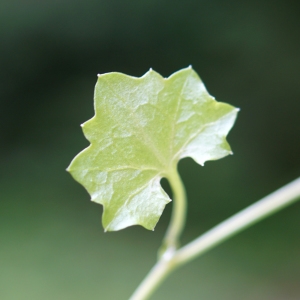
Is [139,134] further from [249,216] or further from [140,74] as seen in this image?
[140,74]

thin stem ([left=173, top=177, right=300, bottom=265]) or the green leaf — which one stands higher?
the green leaf

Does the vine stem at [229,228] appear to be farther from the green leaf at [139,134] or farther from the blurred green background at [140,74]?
the blurred green background at [140,74]

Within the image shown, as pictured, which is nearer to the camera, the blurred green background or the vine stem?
the vine stem

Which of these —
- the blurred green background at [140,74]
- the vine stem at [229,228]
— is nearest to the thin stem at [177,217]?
the vine stem at [229,228]

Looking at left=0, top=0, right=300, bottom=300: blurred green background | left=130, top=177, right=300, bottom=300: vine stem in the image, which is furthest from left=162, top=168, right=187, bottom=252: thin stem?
left=0, top=0, right=300, bottom=300: blurred green background

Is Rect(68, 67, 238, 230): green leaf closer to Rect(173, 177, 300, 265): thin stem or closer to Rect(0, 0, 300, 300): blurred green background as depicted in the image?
Rect(173, 177, 300, 265): thin stem

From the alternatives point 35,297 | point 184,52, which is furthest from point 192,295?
point 184,52
